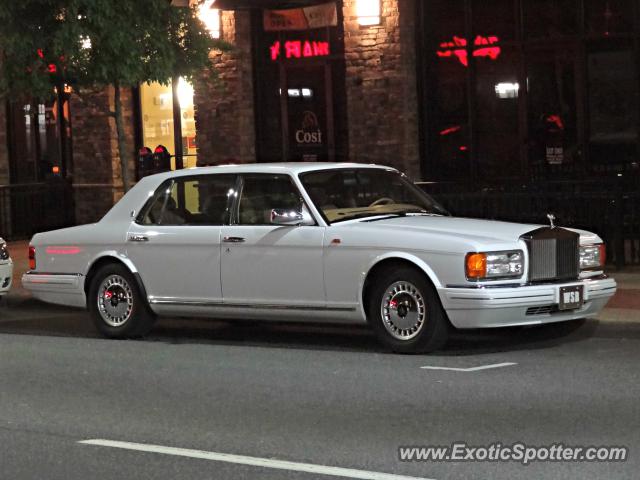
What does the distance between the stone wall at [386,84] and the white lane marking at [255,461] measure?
44.5 ft

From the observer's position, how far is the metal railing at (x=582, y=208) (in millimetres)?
14836

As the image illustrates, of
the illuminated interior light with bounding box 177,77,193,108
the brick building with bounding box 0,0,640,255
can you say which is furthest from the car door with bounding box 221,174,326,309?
the illuminated interior light with bounding box 177,77,193,108

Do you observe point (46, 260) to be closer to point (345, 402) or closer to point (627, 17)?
point (345, 402)

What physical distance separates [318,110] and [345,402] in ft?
44.8

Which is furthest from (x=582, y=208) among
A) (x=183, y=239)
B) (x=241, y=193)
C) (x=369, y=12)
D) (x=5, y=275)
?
(x=369, y=12)

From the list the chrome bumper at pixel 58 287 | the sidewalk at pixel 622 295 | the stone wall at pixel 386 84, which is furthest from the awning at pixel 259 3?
the chrome bumper at pixel 58 287

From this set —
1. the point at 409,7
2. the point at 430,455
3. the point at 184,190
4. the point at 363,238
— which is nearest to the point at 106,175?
the point at 409,7

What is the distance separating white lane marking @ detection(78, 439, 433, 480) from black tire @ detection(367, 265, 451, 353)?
133 inches

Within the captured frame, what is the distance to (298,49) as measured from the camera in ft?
71.6

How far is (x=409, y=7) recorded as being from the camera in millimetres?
→ 20516

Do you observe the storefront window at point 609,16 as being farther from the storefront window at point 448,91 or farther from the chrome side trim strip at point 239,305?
the chrome side trim strip at point 239,305

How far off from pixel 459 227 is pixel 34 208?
14877mm

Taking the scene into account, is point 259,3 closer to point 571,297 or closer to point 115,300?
point 115,300

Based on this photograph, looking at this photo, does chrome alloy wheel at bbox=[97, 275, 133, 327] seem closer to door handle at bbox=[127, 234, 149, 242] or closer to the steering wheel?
door handle at bbox=[127, 234, 149, 242]
